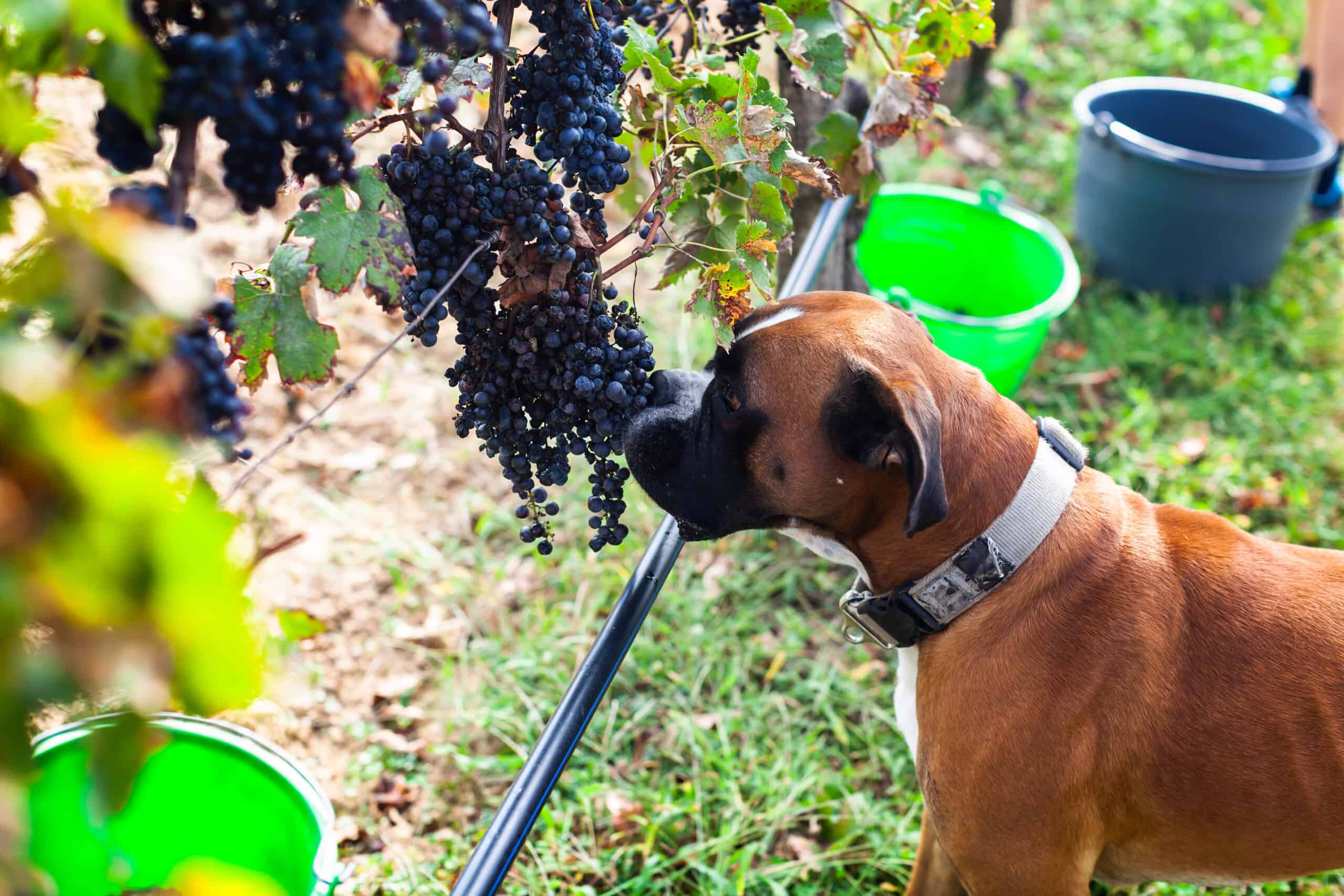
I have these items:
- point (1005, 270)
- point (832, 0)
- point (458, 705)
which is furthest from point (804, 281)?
point (1005, 270)

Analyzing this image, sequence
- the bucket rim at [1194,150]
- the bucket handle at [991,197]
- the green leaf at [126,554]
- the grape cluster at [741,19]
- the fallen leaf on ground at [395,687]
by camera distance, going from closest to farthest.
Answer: the green leaf at [126,554] → the grape cluster at [741,19] → the fallen leaf on ground at [395,687] → the bucket handle at [991,197] → the bucket rim at [1194,150]

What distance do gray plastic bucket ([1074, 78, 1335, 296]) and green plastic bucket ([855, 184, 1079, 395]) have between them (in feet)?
2.24

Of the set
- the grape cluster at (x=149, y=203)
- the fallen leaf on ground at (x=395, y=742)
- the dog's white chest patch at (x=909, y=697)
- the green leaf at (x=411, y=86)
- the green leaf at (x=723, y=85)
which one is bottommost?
the fallen leaf on ground at (x=395, y=742)

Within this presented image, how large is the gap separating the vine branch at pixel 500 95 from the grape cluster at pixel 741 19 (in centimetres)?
63

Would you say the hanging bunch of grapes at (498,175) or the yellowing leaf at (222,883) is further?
the hanging bunch of grapes at (498,175)

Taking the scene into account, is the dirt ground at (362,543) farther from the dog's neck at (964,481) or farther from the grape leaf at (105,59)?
the grape leaf at (105,59)

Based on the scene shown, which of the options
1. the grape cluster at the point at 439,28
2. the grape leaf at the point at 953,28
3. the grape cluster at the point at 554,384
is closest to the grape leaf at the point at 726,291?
the grape cluster at the point at 554,384

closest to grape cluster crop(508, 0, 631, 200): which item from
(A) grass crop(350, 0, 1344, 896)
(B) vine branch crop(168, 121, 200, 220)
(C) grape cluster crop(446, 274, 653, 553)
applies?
(C) grape cluster crop(446, 274, 653, 553)

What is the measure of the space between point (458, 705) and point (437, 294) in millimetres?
1861

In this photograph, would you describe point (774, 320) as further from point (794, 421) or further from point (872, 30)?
point (872, 30)

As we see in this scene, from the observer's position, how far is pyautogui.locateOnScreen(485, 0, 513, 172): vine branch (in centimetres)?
163

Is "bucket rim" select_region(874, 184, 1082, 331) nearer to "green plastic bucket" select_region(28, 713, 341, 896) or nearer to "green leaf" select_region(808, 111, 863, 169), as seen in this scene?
"green leaf" select_region(808, 111, 863, 169)

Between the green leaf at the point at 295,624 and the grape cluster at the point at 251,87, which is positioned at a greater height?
the grape cluster at the point at 251,87

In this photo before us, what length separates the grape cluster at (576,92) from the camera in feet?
5.08
